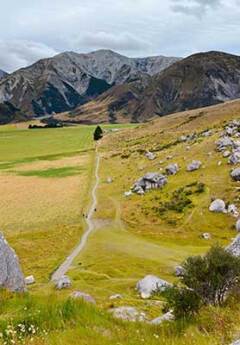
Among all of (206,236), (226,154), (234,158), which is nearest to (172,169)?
(226,154)

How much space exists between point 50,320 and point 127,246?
6408 centimetres

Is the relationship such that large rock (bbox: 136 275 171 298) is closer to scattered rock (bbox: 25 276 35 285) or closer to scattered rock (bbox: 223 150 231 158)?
scattered rock (bbox: 25 276 35 285)

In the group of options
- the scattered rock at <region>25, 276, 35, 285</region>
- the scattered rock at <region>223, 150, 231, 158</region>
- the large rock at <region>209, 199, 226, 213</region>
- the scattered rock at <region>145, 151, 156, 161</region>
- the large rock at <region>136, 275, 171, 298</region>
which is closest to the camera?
the large rock at <region>136, 275, 171, 298</region>

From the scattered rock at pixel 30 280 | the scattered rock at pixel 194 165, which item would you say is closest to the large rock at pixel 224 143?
the scattered rock at pixel 194 165

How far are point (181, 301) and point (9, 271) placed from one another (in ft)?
59.9

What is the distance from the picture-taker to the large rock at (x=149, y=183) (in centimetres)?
11475

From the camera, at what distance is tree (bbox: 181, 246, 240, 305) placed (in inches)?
999

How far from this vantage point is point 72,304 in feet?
49.3

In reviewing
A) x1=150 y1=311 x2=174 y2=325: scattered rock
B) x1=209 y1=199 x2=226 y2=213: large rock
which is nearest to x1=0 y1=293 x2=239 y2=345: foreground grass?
x1=150 y1=311 x2=174 y2=325: scattered rock

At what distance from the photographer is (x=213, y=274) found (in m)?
26.3

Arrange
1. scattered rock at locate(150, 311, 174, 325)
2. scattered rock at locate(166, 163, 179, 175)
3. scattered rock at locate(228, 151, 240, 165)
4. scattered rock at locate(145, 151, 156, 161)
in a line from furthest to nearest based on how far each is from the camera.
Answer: scattered rock at locate(145, 151, 156, 161) < scattered rock at locate(166, 163, 179, 175) < scattered rock at locate(228, 151, 240, 165) < scattered rock at locate(150, 311, 174, 325)

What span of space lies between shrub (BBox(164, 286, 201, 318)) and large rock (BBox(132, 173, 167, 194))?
91.0 metres

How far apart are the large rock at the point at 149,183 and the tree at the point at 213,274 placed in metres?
86.2

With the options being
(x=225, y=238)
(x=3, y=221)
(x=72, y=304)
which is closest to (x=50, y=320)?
(x=72, y=304)
